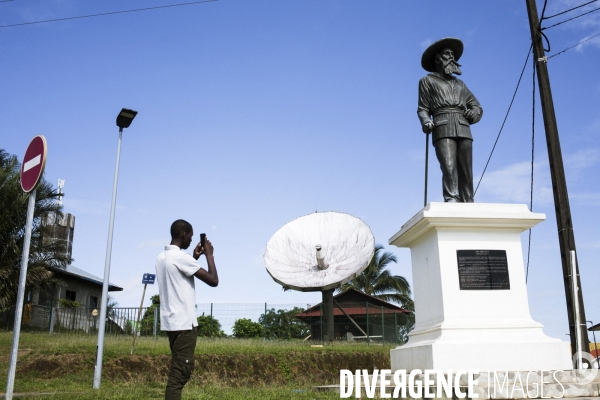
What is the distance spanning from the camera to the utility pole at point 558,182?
9.47m

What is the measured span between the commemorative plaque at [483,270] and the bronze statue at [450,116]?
1037 millimetres

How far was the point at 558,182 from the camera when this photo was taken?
10.4 metres

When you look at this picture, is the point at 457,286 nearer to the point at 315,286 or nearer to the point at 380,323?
the point at 315,286

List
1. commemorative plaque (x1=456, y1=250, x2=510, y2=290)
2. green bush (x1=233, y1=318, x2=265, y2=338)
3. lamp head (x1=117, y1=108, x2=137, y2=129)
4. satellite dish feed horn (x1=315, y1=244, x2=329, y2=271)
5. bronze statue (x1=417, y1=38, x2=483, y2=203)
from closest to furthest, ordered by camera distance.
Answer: commemorative plaque (x1=456, y1=250, x2=510, y2=290) < bronze statue (x1=417, y1=38, x2=483, y2=203) < lamp head (x1=117, y1=108, x2=137, y2=129) < satellite dish feed horn (x1=315, y1=244, x2=329, y2=271) < green bush (x1=233, y1=318, x2=265, y2=338)

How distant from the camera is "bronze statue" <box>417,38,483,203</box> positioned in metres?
8.65

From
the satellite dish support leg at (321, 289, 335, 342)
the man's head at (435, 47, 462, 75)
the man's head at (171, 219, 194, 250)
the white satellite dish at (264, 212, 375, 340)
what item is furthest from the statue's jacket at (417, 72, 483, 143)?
the satellite dish support leg at (321, 289, 335, 342)

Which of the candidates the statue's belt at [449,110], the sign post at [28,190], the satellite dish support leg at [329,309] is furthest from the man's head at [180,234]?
the satellite dish support leg at [329,309]

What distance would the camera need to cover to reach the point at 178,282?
4.93 meters

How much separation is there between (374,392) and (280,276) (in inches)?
510

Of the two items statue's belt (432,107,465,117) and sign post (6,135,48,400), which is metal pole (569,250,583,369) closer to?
statue's belt (432,107,465,117)

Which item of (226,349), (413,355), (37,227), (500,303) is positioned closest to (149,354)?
(226,349)

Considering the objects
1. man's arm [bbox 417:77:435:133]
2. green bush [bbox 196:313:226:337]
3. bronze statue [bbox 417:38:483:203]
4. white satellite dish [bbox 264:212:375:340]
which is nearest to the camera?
bronze statue [bbox 417:38:483:203]

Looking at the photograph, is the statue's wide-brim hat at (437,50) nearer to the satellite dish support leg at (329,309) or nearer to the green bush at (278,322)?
the satellite dish support leg at (329,309)

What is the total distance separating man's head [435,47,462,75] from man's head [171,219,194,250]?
18.8 feet
